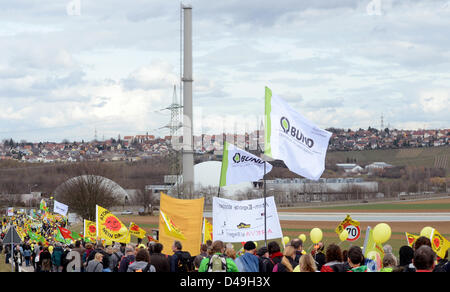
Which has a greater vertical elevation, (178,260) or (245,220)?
(245,220)

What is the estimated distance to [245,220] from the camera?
14500 mm

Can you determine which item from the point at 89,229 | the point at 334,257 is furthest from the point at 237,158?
the point at 89,229

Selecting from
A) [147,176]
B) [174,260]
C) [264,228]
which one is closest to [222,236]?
[264,228]

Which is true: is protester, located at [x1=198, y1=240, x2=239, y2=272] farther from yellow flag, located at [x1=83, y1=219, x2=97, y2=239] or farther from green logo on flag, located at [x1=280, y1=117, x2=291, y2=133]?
yellow flag, located at [x1=83, y1=219, x2=97, y2=239]

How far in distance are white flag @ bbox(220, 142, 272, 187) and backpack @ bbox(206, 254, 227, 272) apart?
584cm

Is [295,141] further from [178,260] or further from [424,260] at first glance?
[424,260]

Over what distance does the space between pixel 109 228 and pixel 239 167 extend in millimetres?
4802

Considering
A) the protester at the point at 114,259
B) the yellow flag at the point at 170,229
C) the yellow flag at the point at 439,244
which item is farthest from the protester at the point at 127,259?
the yellow flag at the point at 439,244

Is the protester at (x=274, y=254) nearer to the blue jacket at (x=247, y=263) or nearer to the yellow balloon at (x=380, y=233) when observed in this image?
the blue jacket at (x=247, y=263)

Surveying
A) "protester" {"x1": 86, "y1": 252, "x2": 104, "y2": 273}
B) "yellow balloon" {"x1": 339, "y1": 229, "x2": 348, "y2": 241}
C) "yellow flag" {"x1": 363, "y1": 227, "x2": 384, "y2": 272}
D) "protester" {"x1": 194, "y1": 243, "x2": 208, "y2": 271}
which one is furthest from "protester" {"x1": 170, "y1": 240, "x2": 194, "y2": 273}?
"yellow balloon" {"x1": 339, "y1": 229, "x2": 348, "y2": 241}

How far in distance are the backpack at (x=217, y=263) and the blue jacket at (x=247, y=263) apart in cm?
70
